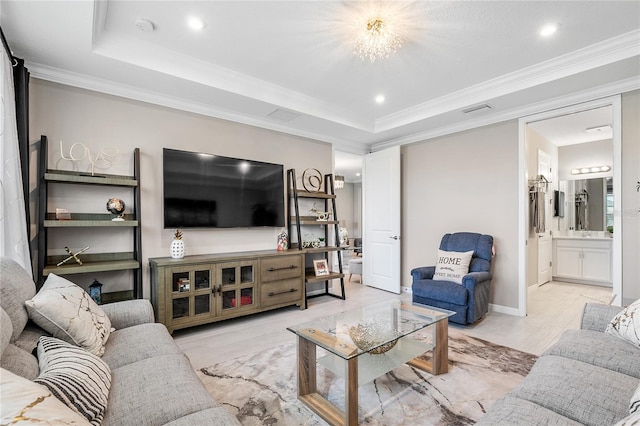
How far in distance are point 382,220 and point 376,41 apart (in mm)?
2940

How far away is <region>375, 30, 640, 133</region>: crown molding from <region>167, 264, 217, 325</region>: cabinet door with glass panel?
10.5 ft

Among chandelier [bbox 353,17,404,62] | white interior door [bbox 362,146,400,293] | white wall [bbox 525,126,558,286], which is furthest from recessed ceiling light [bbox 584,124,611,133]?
chandelier [bbox 353,17,404,62]

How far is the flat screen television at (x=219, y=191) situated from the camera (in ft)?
10.7

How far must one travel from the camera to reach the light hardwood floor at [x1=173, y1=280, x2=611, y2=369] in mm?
2734

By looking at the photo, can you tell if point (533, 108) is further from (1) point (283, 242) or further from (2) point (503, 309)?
(1) point (283, 242)

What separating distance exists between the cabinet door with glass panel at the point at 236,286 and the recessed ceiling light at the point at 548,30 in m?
3.36

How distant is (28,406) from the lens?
2.20ft

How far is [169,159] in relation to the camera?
3240 mm

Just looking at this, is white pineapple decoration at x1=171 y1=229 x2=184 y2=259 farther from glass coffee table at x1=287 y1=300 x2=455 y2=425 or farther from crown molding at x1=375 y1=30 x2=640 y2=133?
crown molding at x1=375 y1=30 x2=640 y2=133

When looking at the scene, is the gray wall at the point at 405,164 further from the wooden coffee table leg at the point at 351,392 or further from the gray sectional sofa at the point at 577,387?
the wooden coffee table leg at the point at 351,392

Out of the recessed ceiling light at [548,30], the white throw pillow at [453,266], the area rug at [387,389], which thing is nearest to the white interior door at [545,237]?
the white throw pillow at [453,266]

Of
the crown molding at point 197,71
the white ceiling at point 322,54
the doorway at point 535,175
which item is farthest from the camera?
the doorway at point 535,175

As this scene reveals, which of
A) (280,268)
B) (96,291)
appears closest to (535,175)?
(280,268)

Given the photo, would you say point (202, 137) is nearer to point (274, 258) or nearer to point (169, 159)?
point (169, 159)
